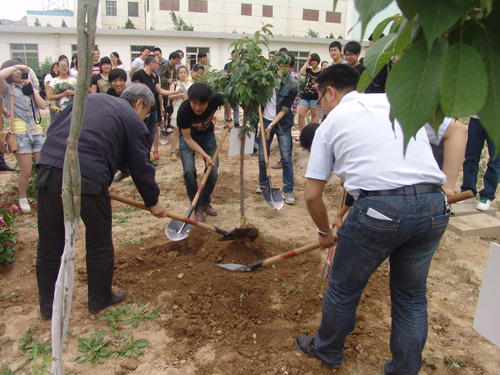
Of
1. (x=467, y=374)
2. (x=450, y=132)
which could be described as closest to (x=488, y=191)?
(x=450, y=132)

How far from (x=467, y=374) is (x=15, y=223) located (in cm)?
485

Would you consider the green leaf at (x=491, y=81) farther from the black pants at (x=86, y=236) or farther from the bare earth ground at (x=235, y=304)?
the black pants at (x=86, y=236)

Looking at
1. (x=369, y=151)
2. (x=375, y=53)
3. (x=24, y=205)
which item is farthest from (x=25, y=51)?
(x=375, y=53)

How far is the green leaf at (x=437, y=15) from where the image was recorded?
2.12 ft

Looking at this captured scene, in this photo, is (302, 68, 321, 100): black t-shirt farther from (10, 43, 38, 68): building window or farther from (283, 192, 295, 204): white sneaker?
(10, 43, 38, 68): building window

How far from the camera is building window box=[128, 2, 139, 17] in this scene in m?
37.9

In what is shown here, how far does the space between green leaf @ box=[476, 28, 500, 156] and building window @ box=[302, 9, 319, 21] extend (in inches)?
1583

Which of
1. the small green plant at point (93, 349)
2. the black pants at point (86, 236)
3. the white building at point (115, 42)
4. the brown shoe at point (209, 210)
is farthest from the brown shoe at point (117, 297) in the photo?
the white building at point (115, 42)

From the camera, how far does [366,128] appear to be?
1.86m

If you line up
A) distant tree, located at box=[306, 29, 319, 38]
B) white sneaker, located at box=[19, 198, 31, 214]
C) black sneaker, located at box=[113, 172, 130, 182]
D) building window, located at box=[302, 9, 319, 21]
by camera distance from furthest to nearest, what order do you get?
building window, located at box=[302, 9, 319, 21], distant tree, located at box=[306, 29, 319, 38], black sneaker, located at box=[113, 172, 130, 182], white sneaker, located at box=[19, 198, 31, 214]

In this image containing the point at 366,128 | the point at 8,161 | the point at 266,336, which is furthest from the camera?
the point at 8,161

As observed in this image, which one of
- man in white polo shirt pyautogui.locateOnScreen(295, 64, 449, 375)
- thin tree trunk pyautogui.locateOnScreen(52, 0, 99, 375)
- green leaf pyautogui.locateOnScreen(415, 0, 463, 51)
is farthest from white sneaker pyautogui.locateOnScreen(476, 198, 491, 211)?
thin tree trunk pyautogui.locateOnScreen(52, 0, 99, 375)

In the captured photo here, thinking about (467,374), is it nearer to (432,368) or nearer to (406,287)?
(432,368)

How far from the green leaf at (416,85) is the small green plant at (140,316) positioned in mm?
2631
